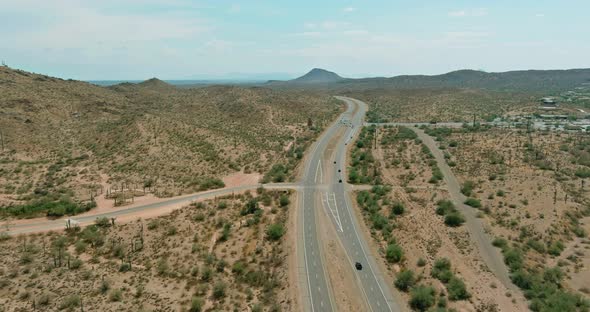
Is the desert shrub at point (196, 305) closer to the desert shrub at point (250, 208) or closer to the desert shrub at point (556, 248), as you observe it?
the desert shrub at point (250, 208)

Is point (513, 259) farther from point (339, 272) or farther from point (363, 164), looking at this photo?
point (363, 164)

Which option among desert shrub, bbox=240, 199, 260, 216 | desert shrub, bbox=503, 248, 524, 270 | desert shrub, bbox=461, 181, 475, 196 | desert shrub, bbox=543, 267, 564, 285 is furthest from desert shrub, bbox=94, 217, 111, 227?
desert shrub, bbox=461, 181, 475, 196

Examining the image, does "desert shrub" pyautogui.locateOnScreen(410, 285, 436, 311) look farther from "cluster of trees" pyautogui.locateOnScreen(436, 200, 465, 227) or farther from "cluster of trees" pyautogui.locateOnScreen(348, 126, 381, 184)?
"cluster of trees" pyautogui.locateOnScreen(348, 126, 381, 184)

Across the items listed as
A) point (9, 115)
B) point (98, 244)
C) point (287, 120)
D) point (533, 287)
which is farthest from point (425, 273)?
point (9, 115)

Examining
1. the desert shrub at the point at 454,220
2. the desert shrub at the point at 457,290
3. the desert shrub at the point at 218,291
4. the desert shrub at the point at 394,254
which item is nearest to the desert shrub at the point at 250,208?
the desert shrub at the point at 218,291

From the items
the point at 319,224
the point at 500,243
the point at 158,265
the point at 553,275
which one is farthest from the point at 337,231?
the point at 553,275

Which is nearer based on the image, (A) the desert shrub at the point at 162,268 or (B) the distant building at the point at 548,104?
(A) the desert shrub at the point at 162,268
